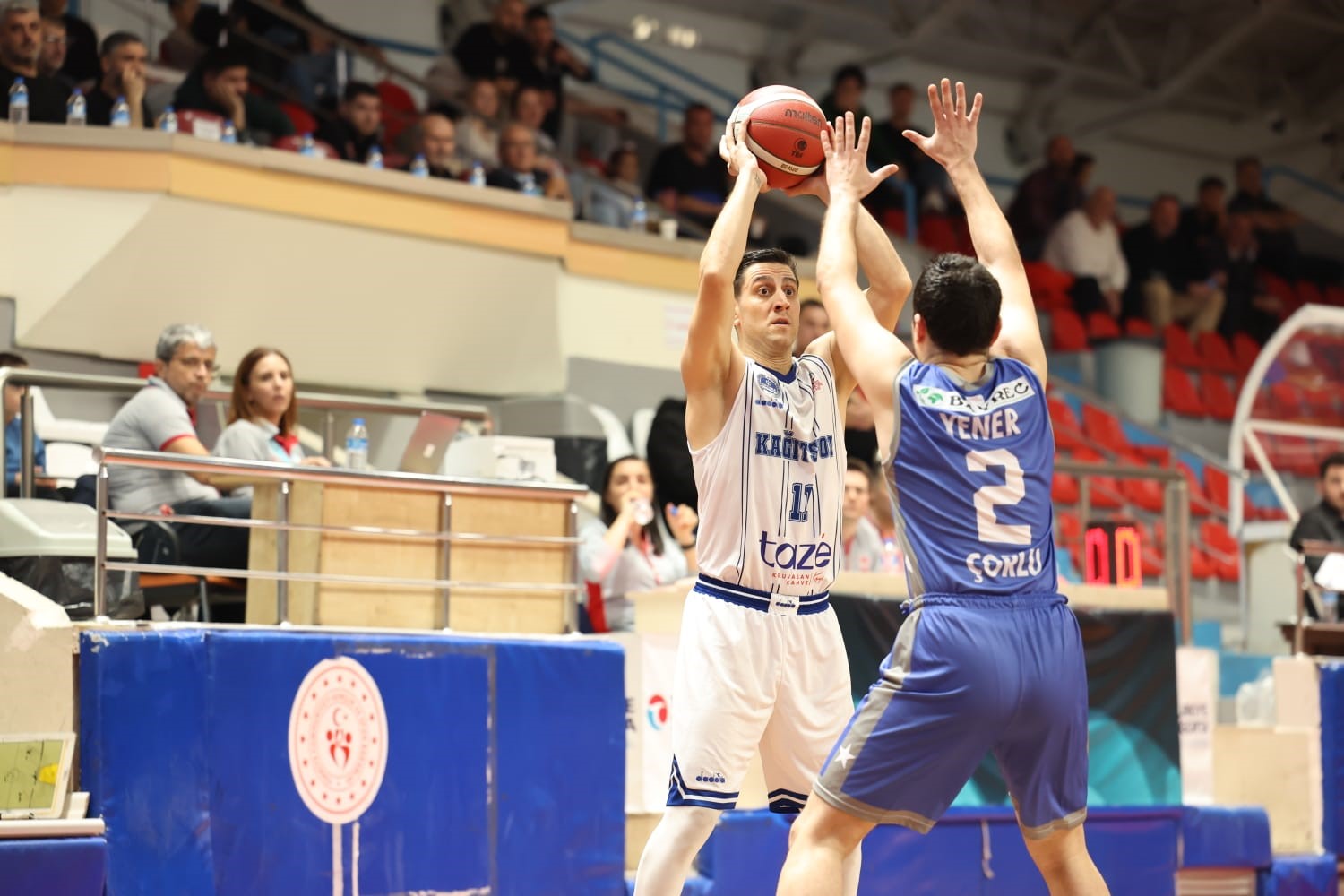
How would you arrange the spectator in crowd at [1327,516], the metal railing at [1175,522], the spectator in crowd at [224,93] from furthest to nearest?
the spectator in crowd at [224,93]
the spectator in crowd at [1327,516]
the metal railing at [1175,522]

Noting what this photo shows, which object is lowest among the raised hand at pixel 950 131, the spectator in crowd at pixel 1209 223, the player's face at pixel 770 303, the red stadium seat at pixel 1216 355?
the player's face at pixel 770 303

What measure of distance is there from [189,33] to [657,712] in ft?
21.1

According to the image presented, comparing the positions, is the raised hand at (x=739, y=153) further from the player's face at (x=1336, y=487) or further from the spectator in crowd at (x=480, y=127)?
the spectator in crowd at (x=480, y=127)

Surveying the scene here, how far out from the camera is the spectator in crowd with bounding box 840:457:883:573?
28.8ft

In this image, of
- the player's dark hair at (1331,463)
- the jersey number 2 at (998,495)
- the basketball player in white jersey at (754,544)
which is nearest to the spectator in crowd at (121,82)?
the basketball player in white jersey at (754,544)

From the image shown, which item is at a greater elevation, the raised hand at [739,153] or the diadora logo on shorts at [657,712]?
the raised hand at [739,153]

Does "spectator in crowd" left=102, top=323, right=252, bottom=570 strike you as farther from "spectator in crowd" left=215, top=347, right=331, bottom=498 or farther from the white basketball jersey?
the white basketball jersey

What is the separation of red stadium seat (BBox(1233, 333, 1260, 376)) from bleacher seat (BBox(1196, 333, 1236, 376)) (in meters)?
0.08

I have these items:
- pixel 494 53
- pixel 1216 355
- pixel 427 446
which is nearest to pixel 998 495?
pixel 427 446

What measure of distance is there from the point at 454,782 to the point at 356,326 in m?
5.07

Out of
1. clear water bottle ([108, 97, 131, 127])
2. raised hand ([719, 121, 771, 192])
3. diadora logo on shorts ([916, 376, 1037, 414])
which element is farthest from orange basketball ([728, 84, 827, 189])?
clear water bottle ([108, 97, 131, 127])

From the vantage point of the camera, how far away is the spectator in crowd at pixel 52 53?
33.8 ft

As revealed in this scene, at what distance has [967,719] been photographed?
407 centimetres

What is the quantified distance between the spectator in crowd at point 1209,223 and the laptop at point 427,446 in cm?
1206
